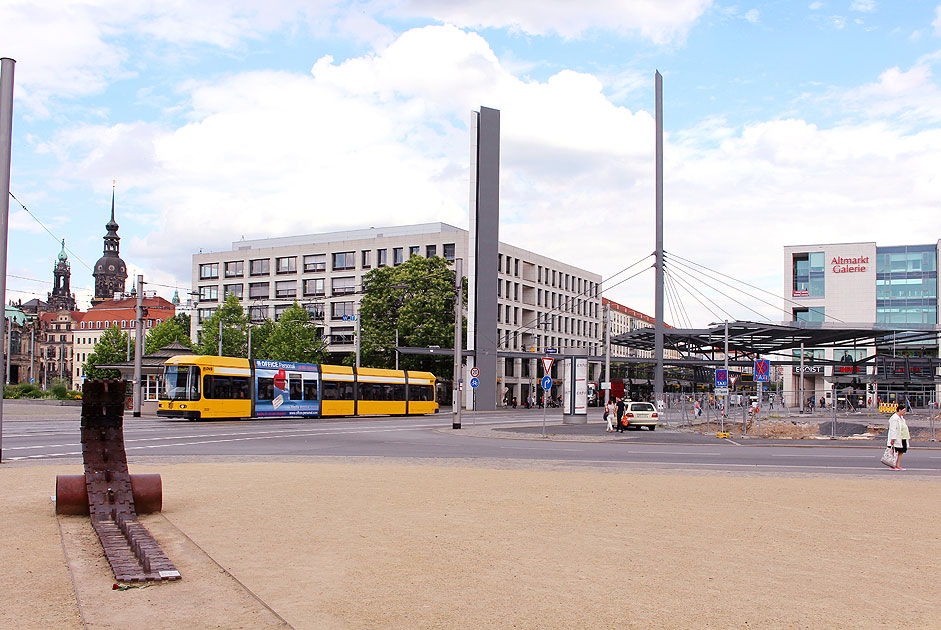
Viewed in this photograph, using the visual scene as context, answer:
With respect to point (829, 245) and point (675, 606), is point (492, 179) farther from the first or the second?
point (675, 606)

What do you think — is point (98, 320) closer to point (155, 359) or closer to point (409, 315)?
point (409, 315)

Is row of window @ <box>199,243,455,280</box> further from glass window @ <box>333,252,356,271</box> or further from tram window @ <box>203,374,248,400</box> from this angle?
tram window @ <box>203,374,248,400</box>

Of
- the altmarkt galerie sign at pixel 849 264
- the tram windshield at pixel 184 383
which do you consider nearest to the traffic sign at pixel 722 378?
the tram windshield at pixel 184 383

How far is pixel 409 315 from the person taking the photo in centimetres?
7244

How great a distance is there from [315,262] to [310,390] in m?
53.0

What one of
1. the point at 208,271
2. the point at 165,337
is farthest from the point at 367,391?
the point at 208,271

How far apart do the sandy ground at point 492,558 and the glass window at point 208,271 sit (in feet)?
312

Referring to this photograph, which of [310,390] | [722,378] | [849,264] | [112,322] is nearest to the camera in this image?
[722,378]

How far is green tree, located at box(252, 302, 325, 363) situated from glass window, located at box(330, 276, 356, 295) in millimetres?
10830

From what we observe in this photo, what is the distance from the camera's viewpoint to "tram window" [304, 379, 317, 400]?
1780 inches

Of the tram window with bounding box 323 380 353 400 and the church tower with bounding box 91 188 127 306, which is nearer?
the tram window with bounding box 323 380 353 400

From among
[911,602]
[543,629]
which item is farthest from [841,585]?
[543,629]

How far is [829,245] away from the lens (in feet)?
335

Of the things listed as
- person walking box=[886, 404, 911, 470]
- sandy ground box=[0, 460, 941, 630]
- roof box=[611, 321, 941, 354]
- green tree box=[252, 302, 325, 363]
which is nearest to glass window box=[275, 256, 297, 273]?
green tree box=[252, 302, 325, 363]
